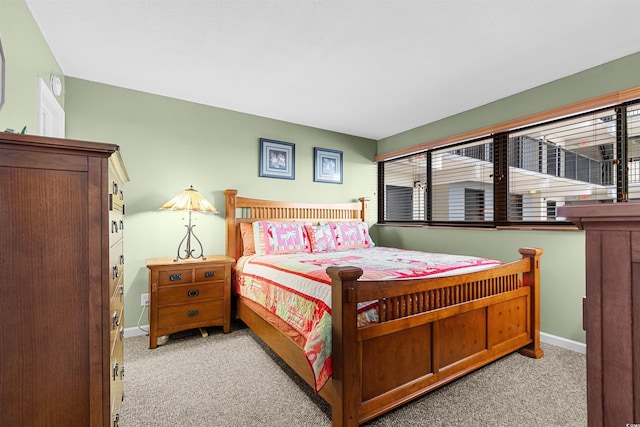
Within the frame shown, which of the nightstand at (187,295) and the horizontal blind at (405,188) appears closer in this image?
the nightstand at (187,295)

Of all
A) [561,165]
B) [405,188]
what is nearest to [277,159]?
[405,188]

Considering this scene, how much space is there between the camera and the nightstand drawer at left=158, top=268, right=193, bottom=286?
2662 millimetres

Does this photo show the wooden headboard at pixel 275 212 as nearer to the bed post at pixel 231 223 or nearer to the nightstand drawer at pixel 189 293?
the bed post at pixel 231 223

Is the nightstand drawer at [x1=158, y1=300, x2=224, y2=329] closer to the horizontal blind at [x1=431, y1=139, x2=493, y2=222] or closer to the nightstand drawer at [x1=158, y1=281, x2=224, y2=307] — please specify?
the nightstand drawer at [x1=158, y1=281, x2=224, y2=307]

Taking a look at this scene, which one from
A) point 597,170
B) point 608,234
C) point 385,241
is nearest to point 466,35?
point 597,170

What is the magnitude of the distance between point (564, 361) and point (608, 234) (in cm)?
254

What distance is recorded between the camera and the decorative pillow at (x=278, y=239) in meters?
3.18

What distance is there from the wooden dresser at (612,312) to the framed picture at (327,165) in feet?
11.8

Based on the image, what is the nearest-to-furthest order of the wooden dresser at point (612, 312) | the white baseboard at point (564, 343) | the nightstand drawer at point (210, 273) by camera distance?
1. the wooden dresser at point (612, 312)
2. the white baseboard at point (564, 343)
3. the nightstand drawer at point (210, 273)

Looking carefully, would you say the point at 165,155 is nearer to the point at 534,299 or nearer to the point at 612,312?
the point at 612,312

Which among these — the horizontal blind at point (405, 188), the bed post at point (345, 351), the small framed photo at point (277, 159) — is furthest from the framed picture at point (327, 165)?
the bed post at point (345, 351)

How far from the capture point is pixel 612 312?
1.89ft

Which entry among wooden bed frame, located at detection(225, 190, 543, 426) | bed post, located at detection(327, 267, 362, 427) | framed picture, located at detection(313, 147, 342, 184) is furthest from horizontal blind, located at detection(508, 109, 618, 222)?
bed post, located at detection(327, 267, 362, 427)

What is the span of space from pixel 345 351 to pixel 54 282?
1.23 meters
